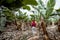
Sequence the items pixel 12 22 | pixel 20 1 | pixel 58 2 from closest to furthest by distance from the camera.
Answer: pixel 20 1, pixel 12 22, pixel 58 2

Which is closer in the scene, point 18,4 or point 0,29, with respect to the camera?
point 0,29

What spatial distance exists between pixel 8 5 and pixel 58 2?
1038mm

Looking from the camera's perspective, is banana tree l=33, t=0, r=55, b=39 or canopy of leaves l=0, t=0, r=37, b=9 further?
banana tree l=33, t=0, r=55, b=39

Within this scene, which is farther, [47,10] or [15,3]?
[47,10]

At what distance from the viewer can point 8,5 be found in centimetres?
148

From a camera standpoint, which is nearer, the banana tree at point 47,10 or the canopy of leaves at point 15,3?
the canopy of leaves at point 15,3

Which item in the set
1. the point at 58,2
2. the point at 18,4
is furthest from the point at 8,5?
the point at 58,2

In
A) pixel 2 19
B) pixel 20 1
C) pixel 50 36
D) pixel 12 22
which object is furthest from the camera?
pixel 12 22

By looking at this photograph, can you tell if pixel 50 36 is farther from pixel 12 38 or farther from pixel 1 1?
pixel 1 1

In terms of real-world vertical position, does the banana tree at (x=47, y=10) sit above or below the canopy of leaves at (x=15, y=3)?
below

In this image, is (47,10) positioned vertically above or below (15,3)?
below

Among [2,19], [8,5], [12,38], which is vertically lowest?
[12,38]

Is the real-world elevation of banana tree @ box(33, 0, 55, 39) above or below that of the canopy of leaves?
below

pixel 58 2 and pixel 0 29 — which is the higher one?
pixel 58 2
